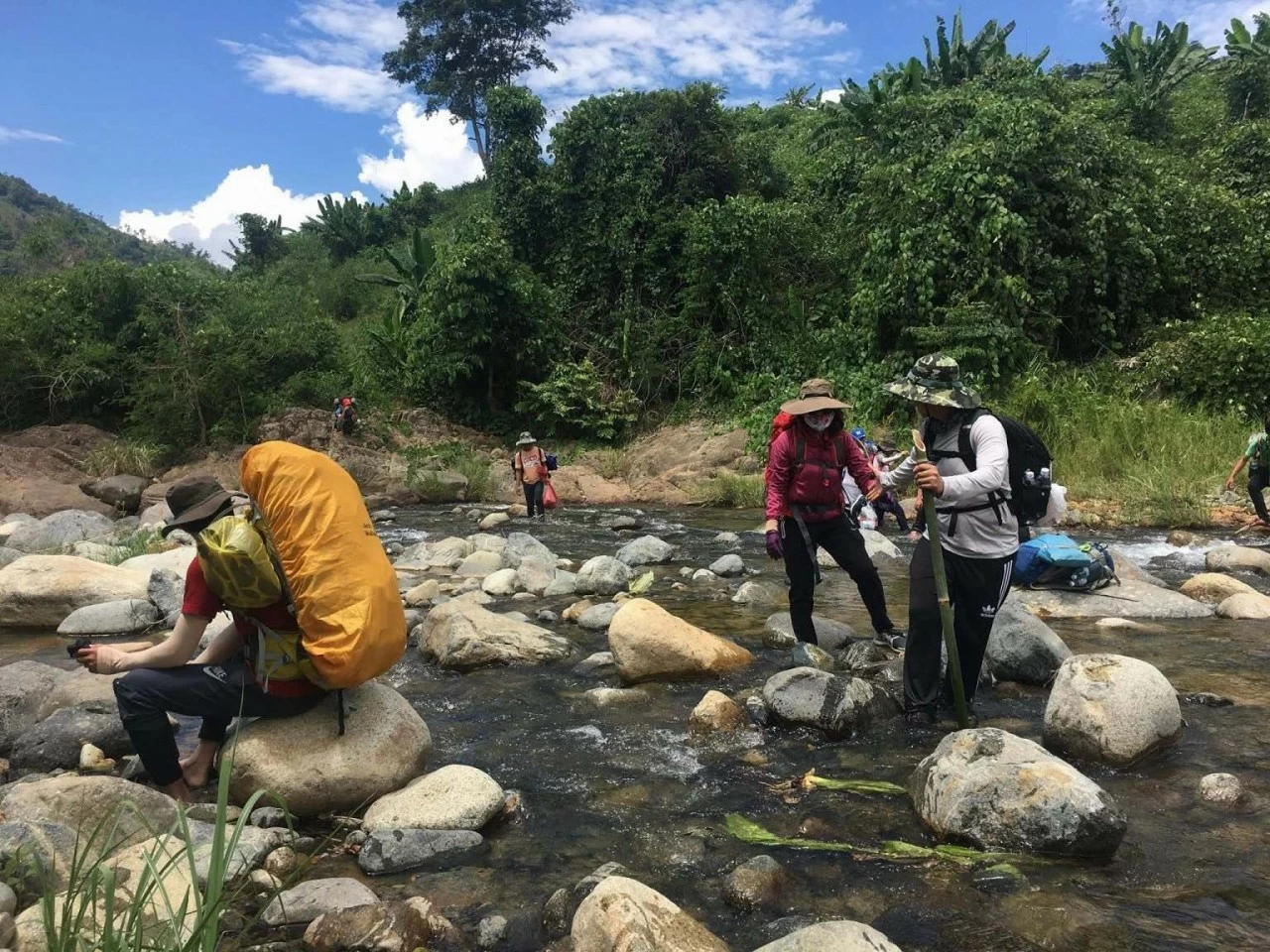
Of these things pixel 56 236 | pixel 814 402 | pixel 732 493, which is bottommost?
pixel 732 493

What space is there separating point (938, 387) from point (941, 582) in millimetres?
935

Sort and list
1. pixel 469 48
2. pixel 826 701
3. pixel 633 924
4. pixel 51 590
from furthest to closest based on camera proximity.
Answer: pixel 469 48 → pixel 51 590 → pixel 826 701 → pixel 633 924

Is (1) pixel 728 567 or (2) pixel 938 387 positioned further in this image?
(1) pixel 728 567

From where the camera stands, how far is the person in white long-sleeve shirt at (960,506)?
13.3 ft

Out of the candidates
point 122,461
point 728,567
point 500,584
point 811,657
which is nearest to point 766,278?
point 728,567

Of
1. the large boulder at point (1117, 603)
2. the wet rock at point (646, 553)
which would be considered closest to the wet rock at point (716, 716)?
the large boulder at point (1117, 603)

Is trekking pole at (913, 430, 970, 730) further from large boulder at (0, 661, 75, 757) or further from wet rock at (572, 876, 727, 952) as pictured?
large boulder at (0, 661, 75, 757)

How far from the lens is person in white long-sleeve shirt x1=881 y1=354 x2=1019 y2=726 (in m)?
4.07

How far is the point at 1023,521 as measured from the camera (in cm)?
455

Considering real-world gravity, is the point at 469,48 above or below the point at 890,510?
above

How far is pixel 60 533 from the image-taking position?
12.6m

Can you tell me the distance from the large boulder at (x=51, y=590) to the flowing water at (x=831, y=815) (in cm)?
393

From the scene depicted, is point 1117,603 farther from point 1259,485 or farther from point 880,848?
point 1259,485

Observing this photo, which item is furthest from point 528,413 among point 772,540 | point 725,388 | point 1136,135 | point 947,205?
point 1136,135
